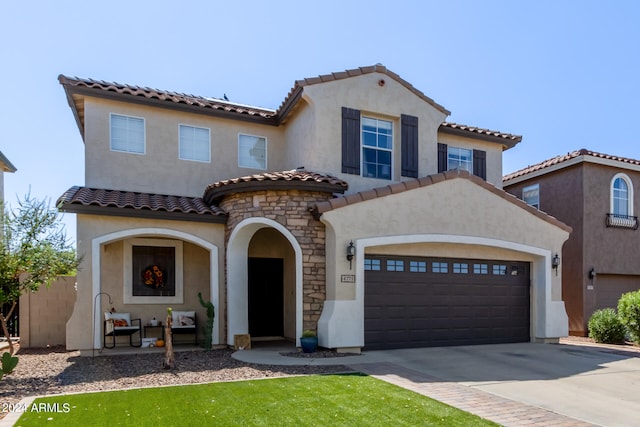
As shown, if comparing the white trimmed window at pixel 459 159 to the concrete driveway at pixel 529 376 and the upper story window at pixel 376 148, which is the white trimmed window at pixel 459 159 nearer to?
the upper story window at pixel 376 148

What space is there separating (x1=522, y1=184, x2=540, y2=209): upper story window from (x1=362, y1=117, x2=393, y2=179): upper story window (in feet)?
29.7

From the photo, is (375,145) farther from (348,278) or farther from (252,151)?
(348,278)

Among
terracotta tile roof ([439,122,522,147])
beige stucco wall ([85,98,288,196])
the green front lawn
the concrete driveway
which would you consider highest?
terracotta tile roof ([439,122,522,147])

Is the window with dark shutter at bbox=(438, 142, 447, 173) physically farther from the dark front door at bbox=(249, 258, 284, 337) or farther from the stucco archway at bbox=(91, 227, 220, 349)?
the stucco archway at bbox=(91, 227, 220, 349)

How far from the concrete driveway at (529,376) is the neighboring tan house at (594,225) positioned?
5.14 m

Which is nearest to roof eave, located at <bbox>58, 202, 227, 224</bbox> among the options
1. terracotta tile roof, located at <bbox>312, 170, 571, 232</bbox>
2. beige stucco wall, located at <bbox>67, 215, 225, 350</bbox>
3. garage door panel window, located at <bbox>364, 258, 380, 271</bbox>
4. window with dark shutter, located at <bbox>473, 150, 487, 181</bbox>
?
beige stucco wall, located at <bbox>67, 215, 225, 350</bbox>

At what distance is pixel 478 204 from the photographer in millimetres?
12859

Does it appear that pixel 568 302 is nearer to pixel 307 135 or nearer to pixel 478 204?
pixel 478 204

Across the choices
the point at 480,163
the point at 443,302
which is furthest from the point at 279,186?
the point at 480,163

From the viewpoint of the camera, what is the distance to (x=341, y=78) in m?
13.4

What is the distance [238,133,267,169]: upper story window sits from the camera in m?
14.8

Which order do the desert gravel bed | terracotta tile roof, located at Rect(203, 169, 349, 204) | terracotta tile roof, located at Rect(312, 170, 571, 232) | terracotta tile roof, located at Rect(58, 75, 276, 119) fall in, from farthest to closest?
terracotta tile roof, located at Rect(58, 75, 276, 119), terracotta tile roof, located at Rect(203, 169, 349, 204), terracotta tile roof, located at Rect(312, 170, 571, 232), the desert gravel bed

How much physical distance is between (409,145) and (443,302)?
16.1 feet

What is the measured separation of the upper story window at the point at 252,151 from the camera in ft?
48.4
